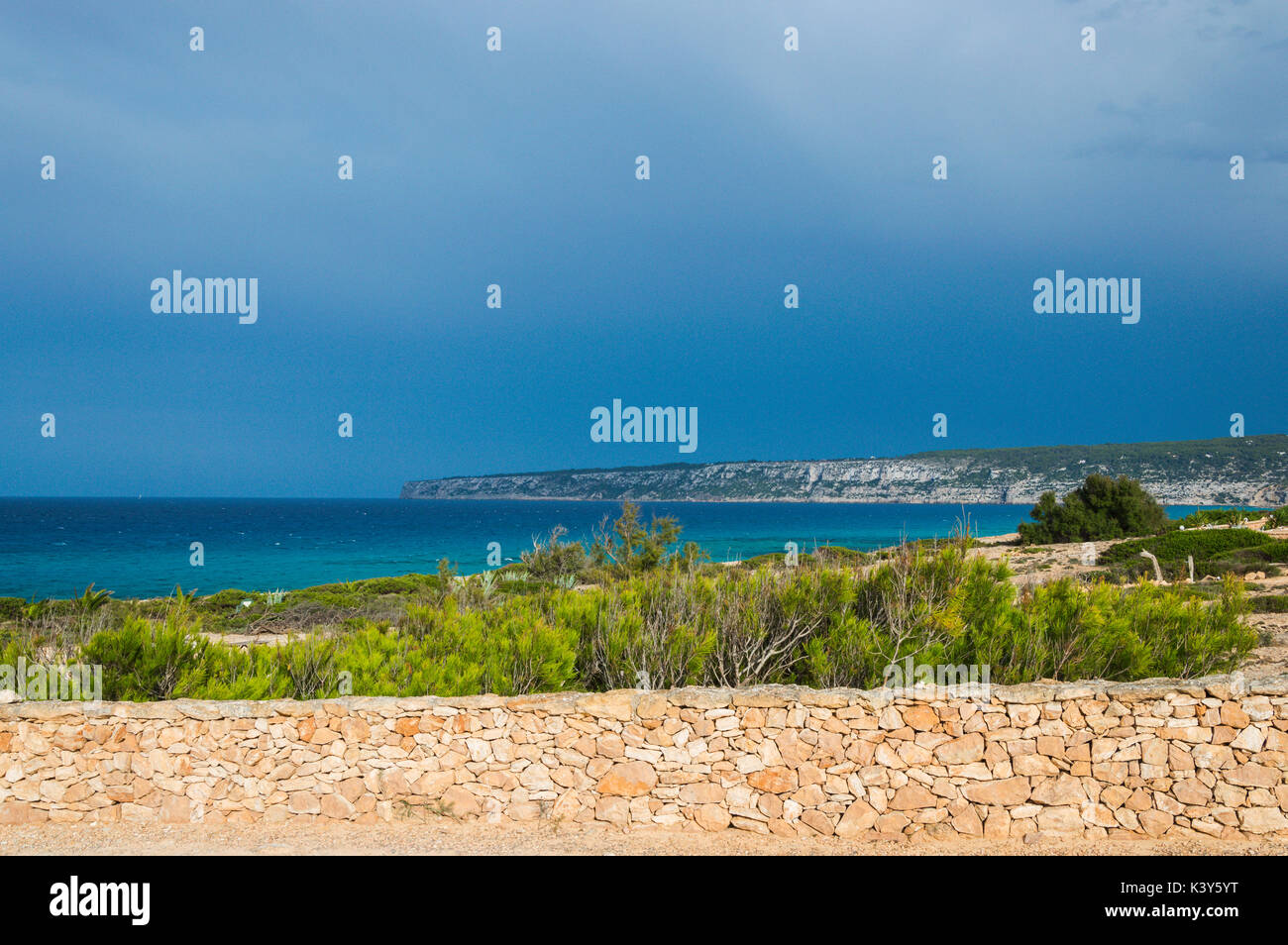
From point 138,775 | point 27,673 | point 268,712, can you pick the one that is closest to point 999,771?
point 268,712

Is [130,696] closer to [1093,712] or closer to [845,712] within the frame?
[845,712]

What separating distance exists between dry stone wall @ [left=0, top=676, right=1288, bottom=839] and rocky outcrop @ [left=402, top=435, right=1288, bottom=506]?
76.2 meters

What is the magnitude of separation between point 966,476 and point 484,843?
336 feet

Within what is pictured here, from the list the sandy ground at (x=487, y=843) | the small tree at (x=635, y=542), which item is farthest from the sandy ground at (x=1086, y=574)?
the small tree at (x=635, y=542)

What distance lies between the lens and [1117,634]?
676 cm

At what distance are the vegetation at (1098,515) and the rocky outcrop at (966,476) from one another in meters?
47.7

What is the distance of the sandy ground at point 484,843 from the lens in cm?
545

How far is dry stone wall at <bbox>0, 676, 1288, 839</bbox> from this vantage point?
5566 millimetres

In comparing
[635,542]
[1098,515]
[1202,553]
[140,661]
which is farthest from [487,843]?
[1098,515]

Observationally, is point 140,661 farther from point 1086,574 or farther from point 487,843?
point 1086,574

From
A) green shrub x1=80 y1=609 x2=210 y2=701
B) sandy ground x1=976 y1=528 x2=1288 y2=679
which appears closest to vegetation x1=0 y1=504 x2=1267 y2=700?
green shrub x1=80 y1=609 x2=210 y2=701

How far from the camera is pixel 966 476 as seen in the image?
99.9 meters

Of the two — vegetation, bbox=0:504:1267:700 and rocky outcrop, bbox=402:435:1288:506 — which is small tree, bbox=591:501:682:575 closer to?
vegetation, bbox=0:504:1267:700
